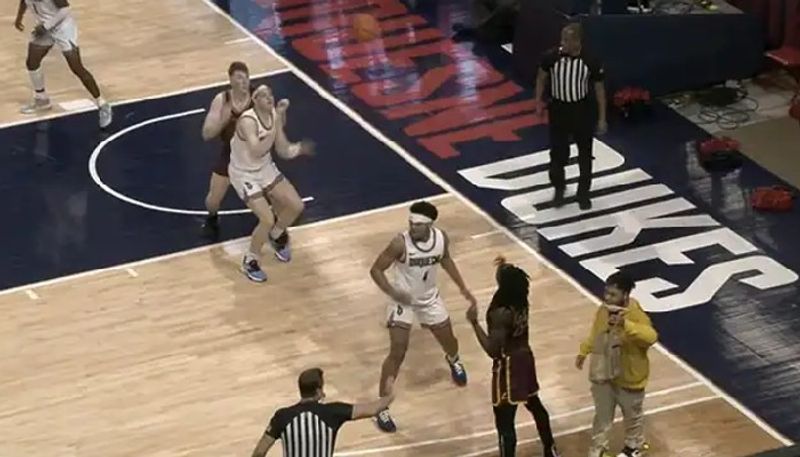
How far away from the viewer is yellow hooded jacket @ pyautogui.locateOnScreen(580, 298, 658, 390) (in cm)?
1196

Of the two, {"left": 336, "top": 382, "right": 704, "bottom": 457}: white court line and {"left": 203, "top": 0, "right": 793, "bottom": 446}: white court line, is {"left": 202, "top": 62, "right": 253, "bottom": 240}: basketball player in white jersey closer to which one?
{"left": 203, "top": 0, "right": 793, "bottom": 446}: white court line

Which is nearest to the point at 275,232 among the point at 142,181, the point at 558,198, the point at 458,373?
the point at 142,181

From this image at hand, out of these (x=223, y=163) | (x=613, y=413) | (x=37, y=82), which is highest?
(x=223, y=163)

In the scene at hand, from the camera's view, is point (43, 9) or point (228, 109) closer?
point (228, 109)

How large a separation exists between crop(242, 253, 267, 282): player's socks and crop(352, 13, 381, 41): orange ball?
17.1 feet

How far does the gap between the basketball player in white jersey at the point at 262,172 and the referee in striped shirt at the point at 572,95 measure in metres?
2.18

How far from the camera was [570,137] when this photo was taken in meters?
16.4

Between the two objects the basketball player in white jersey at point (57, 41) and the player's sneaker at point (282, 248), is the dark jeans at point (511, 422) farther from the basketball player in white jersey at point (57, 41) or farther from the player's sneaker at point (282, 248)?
the basketball player in white jersey at point (57, 41)

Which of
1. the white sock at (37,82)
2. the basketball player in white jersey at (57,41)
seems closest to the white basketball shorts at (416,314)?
the basketball player in white jersey at (57,41)

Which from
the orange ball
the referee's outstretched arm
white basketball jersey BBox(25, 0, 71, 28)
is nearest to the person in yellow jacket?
the referee's outstretched arm

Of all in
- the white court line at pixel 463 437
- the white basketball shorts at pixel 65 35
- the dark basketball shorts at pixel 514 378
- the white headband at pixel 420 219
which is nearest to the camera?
the dark basketball shorts at pixel 514 378

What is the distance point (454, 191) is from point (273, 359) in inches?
127

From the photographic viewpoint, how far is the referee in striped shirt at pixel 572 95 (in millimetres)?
15688

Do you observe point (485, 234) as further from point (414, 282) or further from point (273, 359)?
point (414, 282)
